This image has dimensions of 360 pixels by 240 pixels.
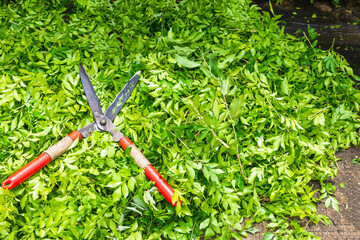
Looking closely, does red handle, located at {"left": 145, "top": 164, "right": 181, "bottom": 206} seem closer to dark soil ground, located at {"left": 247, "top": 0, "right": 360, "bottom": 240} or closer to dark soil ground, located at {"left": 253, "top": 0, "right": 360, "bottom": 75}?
dark soil ground, located at {"left": 247, "top": 0, "right": 360, "bottom": 240}

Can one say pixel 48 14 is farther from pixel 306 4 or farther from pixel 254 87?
pixel 306 4

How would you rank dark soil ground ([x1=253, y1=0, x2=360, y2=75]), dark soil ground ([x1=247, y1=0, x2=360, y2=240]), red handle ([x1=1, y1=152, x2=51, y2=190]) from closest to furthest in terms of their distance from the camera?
red handle ([x1=1, y1=152, x2=51, y2=190]), dark soil ground ([x1=247, y1=0, x2=360, y2=240]), dark soil ground ([x1=253, y1=0, x2=360, y2=75])

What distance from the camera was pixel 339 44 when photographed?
176 centimetres

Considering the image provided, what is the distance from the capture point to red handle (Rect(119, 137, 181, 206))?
1020mm

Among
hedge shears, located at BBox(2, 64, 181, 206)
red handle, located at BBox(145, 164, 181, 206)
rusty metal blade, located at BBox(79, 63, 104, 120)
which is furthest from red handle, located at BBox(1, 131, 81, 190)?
red handle, located at BBox(145, 164, 181, 206)

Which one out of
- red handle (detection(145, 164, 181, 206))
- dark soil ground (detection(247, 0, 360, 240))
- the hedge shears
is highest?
the hedge shears

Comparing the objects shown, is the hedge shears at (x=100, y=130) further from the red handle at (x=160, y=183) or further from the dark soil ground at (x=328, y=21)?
the dark soil ground at (x=328, y=21)

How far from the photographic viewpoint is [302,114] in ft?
4.02

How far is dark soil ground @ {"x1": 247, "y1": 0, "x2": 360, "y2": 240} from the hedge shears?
17.5 inches

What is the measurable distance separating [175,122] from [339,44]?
1.19 metres

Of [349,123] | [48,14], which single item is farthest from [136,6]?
[349,123]

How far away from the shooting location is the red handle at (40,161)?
1.00m

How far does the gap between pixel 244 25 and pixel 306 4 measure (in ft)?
2.65

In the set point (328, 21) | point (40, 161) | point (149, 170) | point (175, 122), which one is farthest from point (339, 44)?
point (40, 161)
